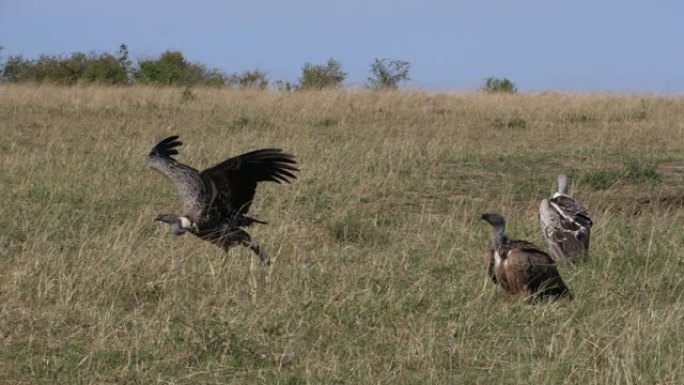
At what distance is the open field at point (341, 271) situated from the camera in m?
3.98

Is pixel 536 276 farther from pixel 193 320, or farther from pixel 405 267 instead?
pixel 193 320

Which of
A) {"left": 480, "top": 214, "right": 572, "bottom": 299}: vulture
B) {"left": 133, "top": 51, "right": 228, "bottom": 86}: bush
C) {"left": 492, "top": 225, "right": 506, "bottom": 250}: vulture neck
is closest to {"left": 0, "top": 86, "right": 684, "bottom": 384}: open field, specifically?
{"left": 480, "top": 214, "right": 572, "bottom": 299}: vulture

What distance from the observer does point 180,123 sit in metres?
14.2

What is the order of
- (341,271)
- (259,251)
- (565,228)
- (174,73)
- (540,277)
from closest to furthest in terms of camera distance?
1. (540,277)
2. (341,271)
3. (259,251)
4. (565,228)
5. (174,73)

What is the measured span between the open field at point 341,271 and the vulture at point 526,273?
69 mm

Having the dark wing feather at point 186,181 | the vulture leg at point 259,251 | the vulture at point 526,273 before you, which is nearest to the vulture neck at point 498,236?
the vulture at point 526,273

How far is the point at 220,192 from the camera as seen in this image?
607 centimetres

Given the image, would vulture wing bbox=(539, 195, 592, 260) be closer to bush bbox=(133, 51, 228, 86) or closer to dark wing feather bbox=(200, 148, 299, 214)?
dark wing feather bbox=(200, 148, 299, 214)

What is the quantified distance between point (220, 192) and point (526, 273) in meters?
1.83

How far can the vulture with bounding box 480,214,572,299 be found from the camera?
4977 mm

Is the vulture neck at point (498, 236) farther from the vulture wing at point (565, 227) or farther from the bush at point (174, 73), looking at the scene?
the bush at point (174, 73)

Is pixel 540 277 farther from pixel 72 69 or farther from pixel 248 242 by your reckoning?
pixel 72 69

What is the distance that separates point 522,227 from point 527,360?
10.2ft

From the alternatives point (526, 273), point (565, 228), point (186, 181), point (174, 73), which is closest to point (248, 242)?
point (186, 181)
